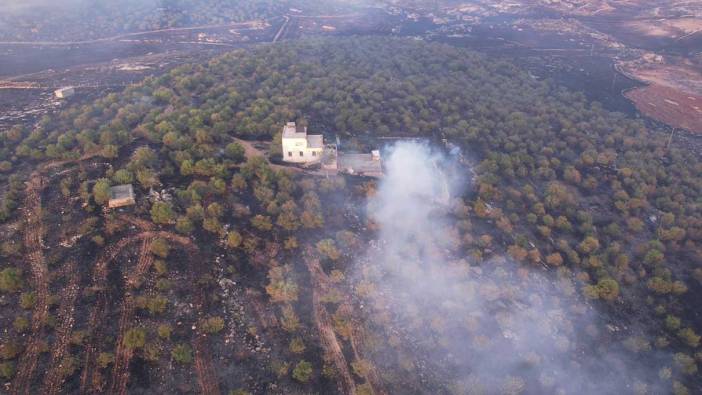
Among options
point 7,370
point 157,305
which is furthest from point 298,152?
point 7,370

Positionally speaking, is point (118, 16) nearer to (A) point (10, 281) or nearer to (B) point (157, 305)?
(A) point (10, 281)

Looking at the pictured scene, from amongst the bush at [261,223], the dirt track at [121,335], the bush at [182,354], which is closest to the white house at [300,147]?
the bush at [261,223]

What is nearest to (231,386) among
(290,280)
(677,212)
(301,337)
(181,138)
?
(301,337)

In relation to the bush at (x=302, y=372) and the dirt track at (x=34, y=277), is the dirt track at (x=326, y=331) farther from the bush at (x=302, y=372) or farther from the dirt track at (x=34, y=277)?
the dirt track at (x=34, y=277)

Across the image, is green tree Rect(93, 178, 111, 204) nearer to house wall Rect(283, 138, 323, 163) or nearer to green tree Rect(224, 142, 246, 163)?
green tree Rect(224, 142, 246, 163)

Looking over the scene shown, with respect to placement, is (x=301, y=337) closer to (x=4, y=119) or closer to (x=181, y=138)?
(x=181, y=138)

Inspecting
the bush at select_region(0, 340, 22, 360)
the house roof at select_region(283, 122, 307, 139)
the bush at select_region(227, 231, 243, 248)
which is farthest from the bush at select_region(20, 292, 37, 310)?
the house roof at select_region(283, 122, 307, 139)
